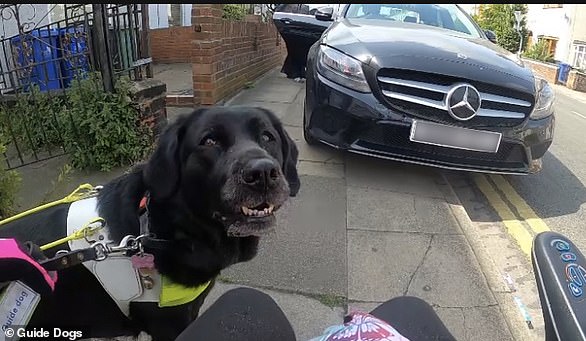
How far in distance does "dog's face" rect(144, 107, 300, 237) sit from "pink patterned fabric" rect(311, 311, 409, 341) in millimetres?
788

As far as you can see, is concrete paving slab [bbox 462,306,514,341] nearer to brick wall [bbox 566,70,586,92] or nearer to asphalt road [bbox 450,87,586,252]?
asphalt road [bbox 450,87,586,252]

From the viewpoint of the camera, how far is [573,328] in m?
0.97

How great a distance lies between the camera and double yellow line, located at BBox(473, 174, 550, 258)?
3668 mm

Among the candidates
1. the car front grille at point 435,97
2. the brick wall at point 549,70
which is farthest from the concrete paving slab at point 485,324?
the brick wall at point 549,70

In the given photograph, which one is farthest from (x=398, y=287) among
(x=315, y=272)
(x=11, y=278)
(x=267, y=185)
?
→ (x=11, y=278)

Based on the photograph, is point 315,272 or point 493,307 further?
point 315,272

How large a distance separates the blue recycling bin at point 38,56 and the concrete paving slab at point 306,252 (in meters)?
2.96

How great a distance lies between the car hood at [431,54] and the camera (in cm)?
388

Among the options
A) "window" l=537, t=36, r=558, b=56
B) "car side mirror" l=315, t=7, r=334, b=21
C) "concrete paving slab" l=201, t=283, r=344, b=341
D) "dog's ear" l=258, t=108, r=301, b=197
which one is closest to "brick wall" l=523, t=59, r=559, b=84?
"window" l=537, t=36, r=558, b=56

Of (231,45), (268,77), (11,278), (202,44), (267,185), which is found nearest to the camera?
(11,278)

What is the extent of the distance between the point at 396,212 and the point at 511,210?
1157 millimetres

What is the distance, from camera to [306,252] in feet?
10.4

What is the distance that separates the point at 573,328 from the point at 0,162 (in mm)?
3143

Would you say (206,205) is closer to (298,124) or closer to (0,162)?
(0,162)
